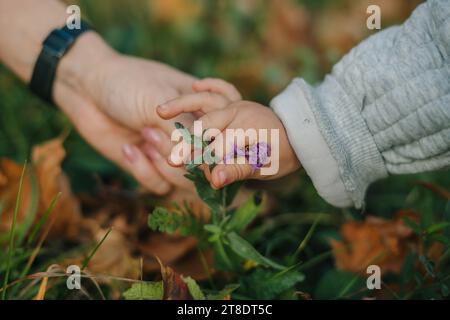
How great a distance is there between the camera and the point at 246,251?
1009 mm

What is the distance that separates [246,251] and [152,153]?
0.43m

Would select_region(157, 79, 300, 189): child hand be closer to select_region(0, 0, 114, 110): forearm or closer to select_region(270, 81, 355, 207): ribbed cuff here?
select_region(270, 81, 355, 207): ribbed cuff

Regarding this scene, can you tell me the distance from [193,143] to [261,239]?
1.39 feet

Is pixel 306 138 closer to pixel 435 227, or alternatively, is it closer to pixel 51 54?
pixel 435 227

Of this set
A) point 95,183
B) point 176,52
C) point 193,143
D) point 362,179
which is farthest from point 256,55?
point 193,143

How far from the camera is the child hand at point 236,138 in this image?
3.21 ft

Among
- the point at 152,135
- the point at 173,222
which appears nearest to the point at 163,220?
the point at 173,222

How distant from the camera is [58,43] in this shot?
137 centimetres

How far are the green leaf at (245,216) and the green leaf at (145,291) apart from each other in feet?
0.64

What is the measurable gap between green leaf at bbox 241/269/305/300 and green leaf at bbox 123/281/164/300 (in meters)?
0.19

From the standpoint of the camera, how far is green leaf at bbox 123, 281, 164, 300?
37.2 inches

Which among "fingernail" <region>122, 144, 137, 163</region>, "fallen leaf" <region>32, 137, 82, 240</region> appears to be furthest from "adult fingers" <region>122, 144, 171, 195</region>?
"fallen leaf" <region>32, 137, 82, 240</region>

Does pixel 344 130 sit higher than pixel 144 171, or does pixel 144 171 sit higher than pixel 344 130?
pixel 344 130

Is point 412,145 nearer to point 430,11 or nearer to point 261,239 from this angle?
point 430,11
